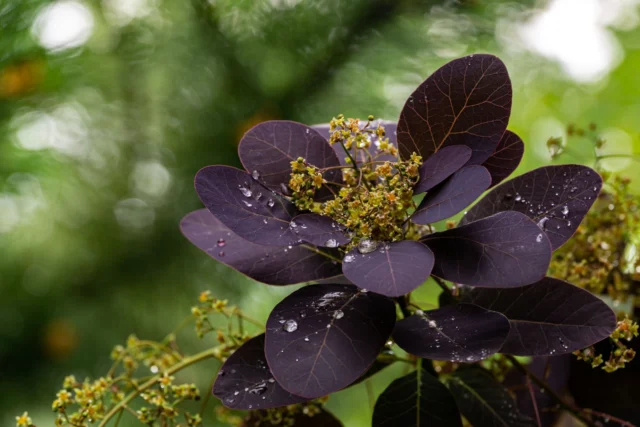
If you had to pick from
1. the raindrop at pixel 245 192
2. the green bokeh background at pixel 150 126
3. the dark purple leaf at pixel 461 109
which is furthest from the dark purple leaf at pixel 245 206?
the green bokeh background at pixel 150 126

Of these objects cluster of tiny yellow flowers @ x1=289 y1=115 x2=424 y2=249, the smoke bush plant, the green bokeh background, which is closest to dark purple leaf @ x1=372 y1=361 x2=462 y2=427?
the smoke bush plant

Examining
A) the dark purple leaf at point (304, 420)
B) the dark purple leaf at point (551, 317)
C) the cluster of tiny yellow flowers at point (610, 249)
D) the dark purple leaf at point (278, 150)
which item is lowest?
the dark purple leaf at point (304, 420)

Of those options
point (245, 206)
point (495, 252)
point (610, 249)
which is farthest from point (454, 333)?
point (610, 249)

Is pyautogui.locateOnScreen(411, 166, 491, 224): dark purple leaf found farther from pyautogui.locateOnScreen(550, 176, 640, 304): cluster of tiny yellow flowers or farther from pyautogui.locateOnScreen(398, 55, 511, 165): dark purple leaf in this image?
pyautogui.locateOnScreen(550, 176, 640, 304): cluster of tiny yellow flowers

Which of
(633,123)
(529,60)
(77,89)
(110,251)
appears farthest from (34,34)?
(633,123)

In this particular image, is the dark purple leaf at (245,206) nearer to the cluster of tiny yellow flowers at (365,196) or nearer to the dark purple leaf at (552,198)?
the cluster of tiny yellow flowers at (365,196)

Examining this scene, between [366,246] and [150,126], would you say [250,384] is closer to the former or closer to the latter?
[366,246]
